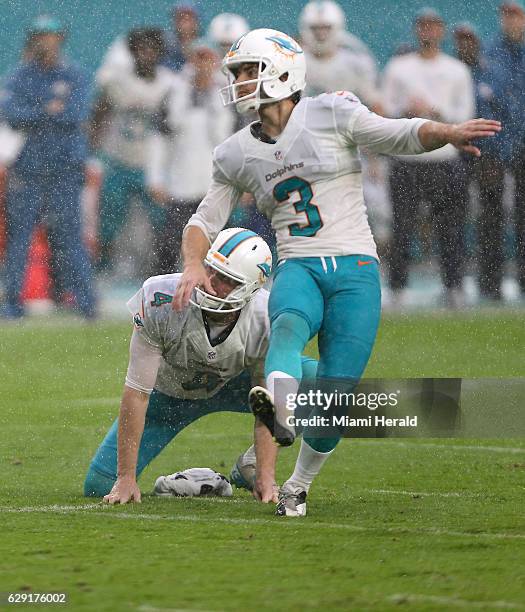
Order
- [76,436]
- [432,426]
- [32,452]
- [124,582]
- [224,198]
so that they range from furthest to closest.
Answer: [76,436]
[32,452]
[432,426]
[224,198]
[124,582]

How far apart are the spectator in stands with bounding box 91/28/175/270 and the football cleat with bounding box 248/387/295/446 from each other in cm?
581

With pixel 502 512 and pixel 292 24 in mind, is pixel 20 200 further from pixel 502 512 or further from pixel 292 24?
pixel 502 512

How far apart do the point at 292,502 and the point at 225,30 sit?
5876 mm

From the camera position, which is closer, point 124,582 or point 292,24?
point 124,582

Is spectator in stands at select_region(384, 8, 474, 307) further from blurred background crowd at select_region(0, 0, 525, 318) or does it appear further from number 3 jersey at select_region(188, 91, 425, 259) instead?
number 3 jersey at select_region(188, 91, 425, 259)

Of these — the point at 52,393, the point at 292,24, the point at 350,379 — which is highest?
the point at 292,24

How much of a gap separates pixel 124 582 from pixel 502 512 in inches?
67.0

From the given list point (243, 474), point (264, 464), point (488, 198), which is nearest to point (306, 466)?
point (264, 464)

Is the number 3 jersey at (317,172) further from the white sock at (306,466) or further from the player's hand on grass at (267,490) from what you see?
the player's hand on grass at (267,490)

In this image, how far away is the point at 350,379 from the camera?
5.03 meters

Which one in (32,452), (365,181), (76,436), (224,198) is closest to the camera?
(224,198)

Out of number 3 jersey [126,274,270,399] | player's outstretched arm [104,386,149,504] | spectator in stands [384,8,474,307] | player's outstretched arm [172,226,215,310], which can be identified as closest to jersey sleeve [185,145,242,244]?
player's outstretched arm [172,226,215,310]

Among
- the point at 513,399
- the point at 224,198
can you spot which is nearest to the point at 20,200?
the point at 513,399

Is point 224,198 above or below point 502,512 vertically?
above
